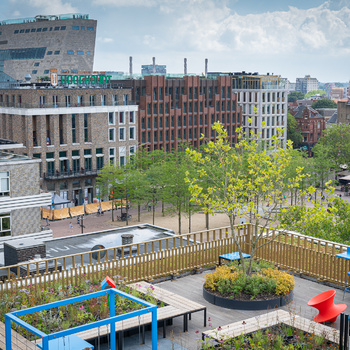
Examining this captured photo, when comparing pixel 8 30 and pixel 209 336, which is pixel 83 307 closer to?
pixel 209 336

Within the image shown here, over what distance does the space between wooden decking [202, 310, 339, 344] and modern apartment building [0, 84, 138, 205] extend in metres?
62.7

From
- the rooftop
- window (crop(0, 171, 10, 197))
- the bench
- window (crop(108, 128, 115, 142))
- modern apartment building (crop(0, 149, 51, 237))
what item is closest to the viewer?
the bench

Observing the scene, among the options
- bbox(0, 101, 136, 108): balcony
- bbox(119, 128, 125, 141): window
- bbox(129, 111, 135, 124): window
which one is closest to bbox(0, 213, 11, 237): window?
bbox(0, 101, 136, 108): balcony

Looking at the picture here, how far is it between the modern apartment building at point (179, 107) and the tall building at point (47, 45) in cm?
4820

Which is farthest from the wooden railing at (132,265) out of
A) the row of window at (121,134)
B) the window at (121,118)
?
the window at (121,118)

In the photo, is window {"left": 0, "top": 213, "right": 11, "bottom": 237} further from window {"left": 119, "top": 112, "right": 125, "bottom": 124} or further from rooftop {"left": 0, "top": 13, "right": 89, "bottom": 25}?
rooftop {"left": 0, "top": 13, "right": 89, "bottom": 25}

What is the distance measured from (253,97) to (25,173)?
263 ft

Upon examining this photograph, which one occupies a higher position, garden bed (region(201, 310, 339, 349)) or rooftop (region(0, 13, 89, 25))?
rooftop (region(0, 13, 89, 25))

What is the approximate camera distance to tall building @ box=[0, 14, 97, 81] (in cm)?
14525

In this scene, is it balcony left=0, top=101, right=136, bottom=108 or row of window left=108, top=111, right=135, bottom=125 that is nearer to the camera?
balcony left=0, top=101, right=136, bottom=108

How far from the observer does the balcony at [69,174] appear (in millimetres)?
78062

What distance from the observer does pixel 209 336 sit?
15.7m

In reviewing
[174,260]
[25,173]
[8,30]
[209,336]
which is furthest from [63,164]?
[8,30]

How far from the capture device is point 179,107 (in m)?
97.0
